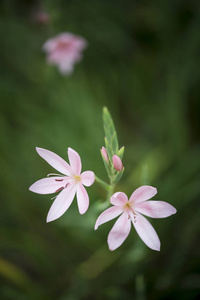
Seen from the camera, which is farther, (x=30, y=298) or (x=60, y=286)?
(x=60, y=286)

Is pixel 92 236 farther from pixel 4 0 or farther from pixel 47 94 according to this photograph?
pixel 4 0

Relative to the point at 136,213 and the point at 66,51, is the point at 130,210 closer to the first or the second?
the point at 136,213

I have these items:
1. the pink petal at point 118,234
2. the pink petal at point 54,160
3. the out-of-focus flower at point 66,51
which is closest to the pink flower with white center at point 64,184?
the pink petal at point 54,160

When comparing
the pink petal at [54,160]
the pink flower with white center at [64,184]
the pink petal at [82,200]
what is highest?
the pink petal at [54,160]

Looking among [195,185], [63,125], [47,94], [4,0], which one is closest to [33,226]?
[63,125]

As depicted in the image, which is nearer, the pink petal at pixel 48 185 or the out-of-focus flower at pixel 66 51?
the pink petal at pixel 48 185

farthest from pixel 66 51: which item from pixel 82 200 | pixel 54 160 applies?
pixel 82 200

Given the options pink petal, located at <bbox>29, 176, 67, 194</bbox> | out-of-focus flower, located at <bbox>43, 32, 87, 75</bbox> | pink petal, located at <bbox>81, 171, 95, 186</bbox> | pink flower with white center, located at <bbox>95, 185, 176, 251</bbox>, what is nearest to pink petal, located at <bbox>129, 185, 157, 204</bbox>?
pink flower with white center, located at <bbox>95, 185, 176, 251</bbox>

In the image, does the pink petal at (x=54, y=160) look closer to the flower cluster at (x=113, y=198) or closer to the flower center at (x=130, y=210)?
the flower cluster at (x=113, y=198)
